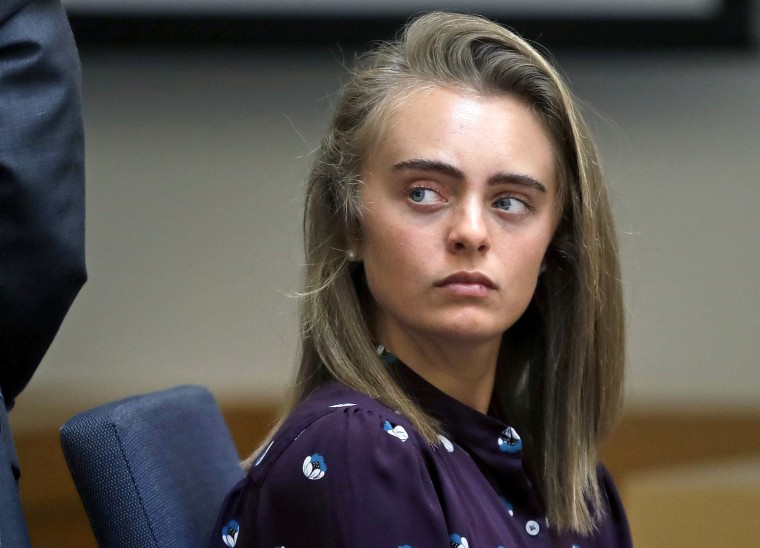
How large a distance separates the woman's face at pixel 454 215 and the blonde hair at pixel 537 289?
0.03 m

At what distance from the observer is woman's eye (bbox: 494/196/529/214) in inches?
44.6

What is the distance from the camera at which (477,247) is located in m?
1.10

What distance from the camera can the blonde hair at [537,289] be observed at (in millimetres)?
1169

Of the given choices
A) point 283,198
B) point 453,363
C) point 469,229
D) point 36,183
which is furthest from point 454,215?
point 283,198

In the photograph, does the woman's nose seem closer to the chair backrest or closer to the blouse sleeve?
the blouse sleeve

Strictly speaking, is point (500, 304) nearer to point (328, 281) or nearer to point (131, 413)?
point (328, 281)

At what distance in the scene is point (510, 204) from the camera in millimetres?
1139

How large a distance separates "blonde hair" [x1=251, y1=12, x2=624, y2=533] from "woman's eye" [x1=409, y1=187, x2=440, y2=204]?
0.08 m

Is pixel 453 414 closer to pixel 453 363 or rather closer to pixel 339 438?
pixel 453 363

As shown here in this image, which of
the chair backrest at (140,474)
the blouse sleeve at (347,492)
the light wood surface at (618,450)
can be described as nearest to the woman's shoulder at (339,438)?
the blouse sleeve at (347,492)

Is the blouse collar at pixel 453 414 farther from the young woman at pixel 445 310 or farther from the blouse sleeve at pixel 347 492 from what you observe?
the blouse sleeve at pixel 347 492

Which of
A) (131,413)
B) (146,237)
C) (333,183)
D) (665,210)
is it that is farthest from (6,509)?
(665,210)

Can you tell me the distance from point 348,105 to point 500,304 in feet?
0.96

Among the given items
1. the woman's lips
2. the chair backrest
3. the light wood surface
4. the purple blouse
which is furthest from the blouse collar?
the light wood surface
